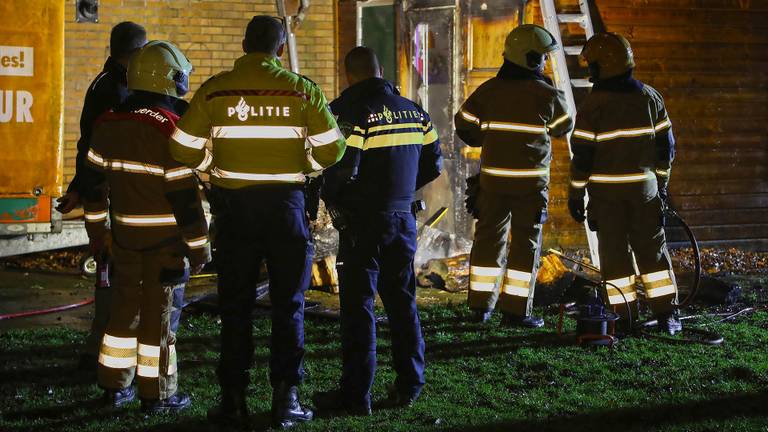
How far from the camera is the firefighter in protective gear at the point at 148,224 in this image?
5.17m

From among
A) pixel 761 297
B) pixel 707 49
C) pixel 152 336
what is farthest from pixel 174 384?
pixel 707 49

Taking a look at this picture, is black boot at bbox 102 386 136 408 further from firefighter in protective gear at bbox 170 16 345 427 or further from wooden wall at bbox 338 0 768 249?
wooden wall at bbox 338 0 768 249

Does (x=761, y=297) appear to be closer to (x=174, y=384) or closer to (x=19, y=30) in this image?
(x=174, y=384)

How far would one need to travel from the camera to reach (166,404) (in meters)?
5.41

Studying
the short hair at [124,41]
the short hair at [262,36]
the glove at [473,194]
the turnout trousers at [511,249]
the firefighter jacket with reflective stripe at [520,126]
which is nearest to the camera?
the short hair at [262,36]

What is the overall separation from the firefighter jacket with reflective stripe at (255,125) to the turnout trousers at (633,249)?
3069mm

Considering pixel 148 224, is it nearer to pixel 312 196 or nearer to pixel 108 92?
pixel 312 196

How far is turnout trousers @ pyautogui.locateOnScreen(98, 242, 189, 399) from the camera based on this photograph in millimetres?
5312

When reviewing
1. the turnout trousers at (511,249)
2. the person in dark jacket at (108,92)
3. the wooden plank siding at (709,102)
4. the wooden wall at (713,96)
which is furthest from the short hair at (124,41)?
the wooden wall at (713,96)

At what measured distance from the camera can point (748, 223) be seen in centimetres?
1202

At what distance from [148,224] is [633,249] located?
12.7 feet

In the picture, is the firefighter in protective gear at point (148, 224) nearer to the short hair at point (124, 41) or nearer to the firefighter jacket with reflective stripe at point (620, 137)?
the short hair at point (124, 41)

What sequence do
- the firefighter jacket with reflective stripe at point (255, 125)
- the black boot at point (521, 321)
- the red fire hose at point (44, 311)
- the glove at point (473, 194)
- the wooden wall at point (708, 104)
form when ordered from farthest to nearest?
the wooden wall at point (708, 104) → the red fire hose at point (44, 311) → the glove at point (473, 194) → the black boot at point (521, 321) → the firefighter jacket with reflective stripe at point (255, 125)

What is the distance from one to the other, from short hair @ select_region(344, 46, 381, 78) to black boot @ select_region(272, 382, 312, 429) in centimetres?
179
